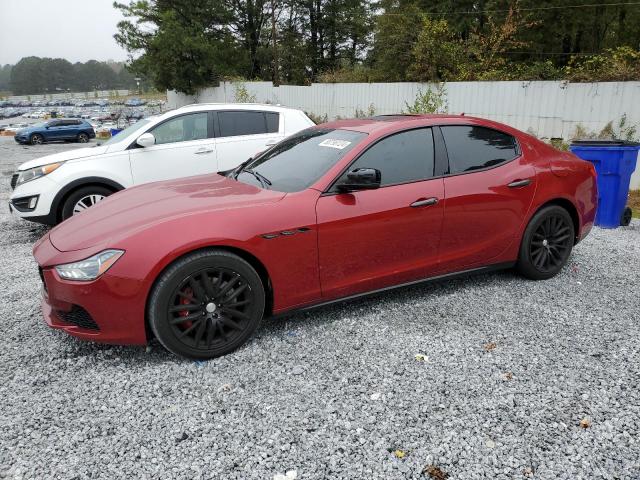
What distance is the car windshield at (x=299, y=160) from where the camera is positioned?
367 centimetres

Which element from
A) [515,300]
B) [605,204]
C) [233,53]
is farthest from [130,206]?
[233,53]

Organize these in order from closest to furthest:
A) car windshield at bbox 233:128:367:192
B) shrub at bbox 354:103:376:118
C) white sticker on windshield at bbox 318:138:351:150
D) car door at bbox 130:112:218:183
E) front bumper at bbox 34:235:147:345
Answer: front bumper at bbox 34:235:147:345, car windshield at bbox 233:128:367:192, white sticker on windshield at bbox 318:138:351:150, car door at bbox 130:112:218:183, shrub at bbox 354:103:376:118

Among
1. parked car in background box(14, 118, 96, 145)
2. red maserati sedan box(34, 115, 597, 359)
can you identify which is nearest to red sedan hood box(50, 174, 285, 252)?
red maserati sedan box(34, 115, 597, 359)

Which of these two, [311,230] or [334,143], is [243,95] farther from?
[311,230]

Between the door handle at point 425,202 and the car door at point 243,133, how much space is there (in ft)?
12.2

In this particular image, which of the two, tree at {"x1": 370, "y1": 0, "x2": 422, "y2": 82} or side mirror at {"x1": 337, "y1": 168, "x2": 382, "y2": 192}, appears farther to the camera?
tree at {"x1": 370, "y1": 0, "x2": 422, "y2": 82}

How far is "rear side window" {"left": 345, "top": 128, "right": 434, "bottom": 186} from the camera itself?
12.2 ft

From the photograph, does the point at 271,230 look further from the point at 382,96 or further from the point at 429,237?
the point at 382,96

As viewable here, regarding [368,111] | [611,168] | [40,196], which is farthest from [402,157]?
[368,111]

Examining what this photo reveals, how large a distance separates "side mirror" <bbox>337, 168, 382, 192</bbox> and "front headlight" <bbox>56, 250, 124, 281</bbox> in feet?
5.10

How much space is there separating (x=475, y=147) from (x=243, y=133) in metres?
3.81

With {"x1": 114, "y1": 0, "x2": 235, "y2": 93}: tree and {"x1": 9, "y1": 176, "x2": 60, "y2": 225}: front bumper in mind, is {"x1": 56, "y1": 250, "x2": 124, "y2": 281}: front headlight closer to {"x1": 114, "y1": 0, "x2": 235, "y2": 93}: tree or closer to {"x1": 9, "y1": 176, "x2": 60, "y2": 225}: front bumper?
{"x1": 9, "y1": 176, "x2": 60, "y2": 225}: front bumper

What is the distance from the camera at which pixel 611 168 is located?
6.38 metres

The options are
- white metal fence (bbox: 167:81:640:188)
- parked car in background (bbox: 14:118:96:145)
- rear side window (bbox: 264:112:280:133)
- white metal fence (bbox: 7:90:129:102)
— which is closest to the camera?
rear side window (bbox: 264:112:280:133)
